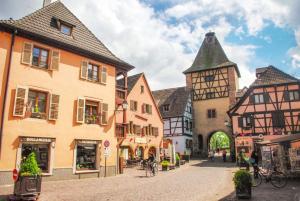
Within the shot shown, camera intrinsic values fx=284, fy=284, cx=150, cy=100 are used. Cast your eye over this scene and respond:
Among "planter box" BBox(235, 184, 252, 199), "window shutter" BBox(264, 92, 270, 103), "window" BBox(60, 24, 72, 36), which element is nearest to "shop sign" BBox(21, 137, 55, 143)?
"window" BBox(60, 24, 72, 36)

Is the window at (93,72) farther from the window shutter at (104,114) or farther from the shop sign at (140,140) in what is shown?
the shop sign at (140,140)

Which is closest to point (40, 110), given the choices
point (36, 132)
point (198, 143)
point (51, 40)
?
point (36, 132)

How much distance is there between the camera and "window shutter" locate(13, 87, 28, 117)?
16.4m

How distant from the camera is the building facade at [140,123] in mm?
32156

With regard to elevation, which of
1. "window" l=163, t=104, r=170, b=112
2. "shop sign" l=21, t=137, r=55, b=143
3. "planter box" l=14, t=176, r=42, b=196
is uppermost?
"window" l=163, t=104, r=170, b=112

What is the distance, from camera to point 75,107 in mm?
19734

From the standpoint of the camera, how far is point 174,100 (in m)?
46.6

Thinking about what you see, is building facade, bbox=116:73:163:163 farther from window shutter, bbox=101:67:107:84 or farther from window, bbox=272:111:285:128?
window, bbox=272:111:285:128

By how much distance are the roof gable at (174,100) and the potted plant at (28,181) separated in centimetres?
3342

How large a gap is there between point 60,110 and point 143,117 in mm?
17003

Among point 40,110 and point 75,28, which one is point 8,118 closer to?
point 40,110

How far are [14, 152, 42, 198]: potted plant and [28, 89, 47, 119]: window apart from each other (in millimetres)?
6511

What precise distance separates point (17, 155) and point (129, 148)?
55.7 ft

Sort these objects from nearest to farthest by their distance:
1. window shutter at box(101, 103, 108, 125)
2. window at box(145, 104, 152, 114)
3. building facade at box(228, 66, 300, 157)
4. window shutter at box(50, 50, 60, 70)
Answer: window shutter at box(50, 50, 60, 70) < window shutter at box(101, 103, 108, 125) < building facade at box(228, 66, 300, 157) < window at box(145, 104, 152, 114)
